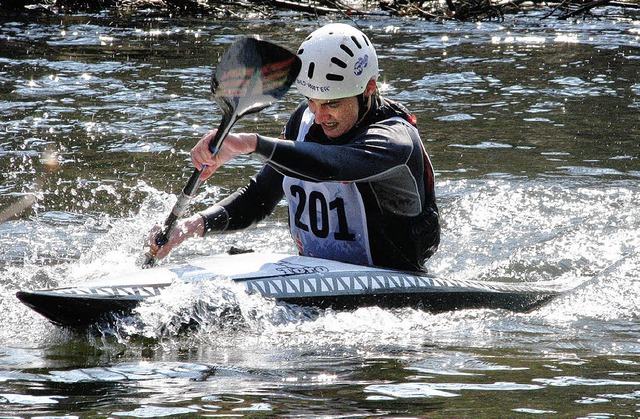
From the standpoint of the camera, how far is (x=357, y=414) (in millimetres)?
3209

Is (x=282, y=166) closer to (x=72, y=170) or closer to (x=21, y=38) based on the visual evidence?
(x=72, y=170)

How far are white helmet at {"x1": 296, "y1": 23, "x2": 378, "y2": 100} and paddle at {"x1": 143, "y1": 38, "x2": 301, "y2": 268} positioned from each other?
9 cm

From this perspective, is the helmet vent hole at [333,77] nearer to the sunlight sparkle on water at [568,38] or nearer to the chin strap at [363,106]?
the chin strap at [363,106]

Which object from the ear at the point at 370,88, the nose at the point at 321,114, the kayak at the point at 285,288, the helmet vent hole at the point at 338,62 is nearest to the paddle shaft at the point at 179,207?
the kayak at the point at 285,288

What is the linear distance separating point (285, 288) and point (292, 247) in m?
2.34

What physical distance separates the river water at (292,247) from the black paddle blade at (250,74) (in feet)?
3.06

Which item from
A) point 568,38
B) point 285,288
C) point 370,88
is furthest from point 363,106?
point 568,38

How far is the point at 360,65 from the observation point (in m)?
4.92

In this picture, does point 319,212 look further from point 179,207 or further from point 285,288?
point 179,207

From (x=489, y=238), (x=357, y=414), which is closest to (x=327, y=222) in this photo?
(x=357, y=414)

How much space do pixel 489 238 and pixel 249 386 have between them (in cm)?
407

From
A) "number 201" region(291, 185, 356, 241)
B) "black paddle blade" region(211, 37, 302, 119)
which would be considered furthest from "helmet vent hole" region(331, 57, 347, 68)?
"number 201" region(291, 185, 356, 241)

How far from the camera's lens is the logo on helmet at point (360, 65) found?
16.0ft

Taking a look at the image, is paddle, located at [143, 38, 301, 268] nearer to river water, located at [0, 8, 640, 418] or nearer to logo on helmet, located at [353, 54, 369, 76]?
logo on helmet, located at [353, 54, 369, 76]
